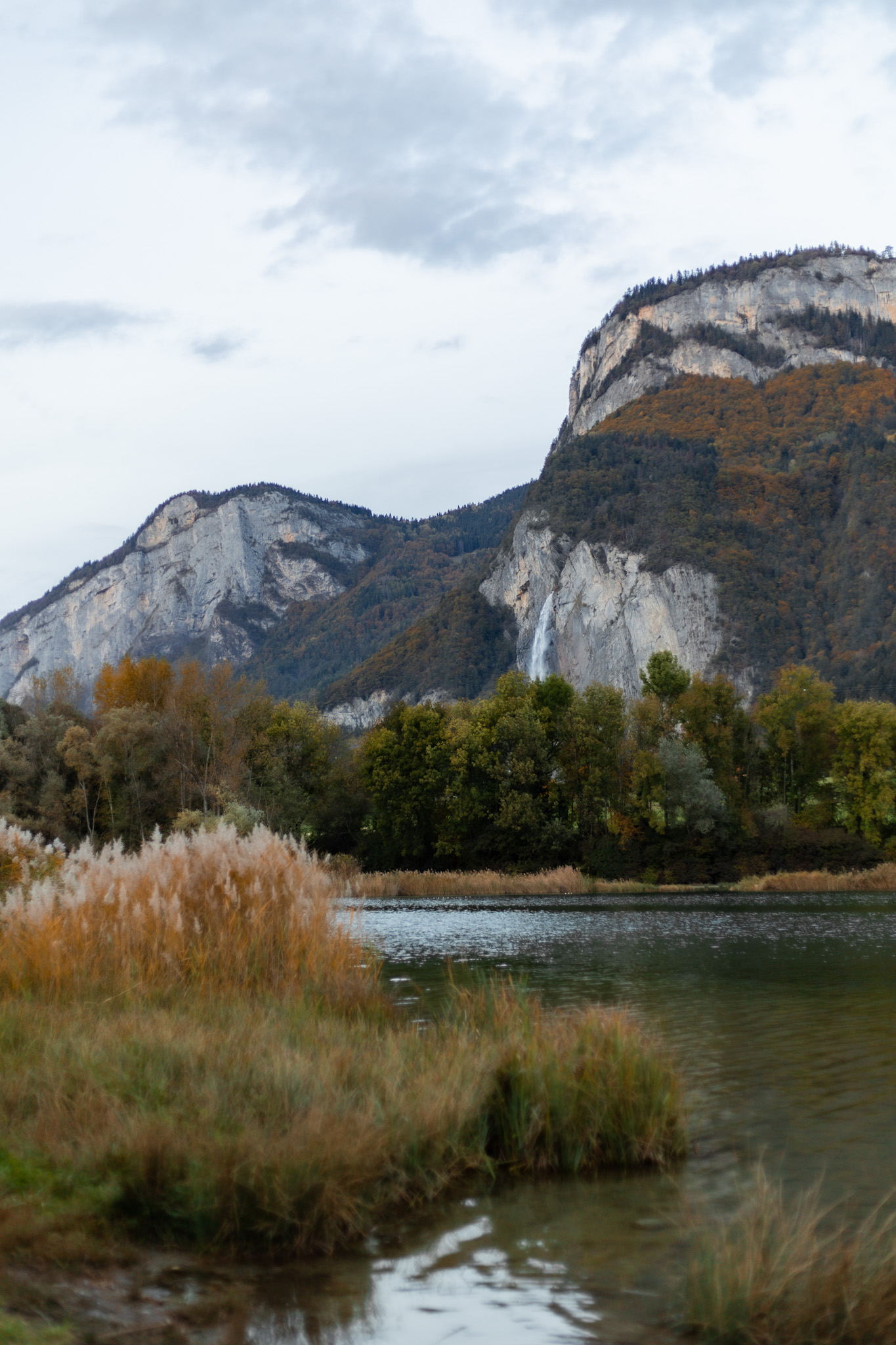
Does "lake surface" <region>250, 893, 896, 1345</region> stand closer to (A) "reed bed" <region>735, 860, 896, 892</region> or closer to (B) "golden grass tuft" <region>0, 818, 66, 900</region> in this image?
(B) "golden grass tuft" <region>0, 818, 66, 900</region>

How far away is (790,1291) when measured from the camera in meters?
4.65

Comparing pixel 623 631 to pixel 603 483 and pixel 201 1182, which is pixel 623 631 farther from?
pixel 201 1182

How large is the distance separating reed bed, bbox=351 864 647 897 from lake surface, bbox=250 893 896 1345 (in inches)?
1450

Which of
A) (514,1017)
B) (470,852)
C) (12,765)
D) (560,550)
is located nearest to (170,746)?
(12,765)

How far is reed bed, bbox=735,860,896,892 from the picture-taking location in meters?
60.8

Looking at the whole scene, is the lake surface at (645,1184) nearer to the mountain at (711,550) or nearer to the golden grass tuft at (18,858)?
the golden grass tuft at (18,858)

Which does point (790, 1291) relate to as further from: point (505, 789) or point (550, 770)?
point (550, 770)

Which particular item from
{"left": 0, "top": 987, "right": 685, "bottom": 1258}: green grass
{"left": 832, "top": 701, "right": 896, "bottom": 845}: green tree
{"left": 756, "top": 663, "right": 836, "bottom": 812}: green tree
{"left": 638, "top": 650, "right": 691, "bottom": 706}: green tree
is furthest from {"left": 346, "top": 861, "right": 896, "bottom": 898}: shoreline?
{"left": 0, "top": 987, "right": 685, "bottom": 1258}: green grass

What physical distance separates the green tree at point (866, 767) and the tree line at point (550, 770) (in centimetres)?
14

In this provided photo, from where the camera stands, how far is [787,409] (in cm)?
18962

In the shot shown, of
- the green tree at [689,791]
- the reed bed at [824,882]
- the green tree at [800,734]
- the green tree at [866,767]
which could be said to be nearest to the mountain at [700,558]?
the green tree at [800,734]

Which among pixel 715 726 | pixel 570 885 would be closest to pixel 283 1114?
pixel 570 885

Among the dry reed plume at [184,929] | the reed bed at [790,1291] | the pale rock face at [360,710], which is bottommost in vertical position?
the reed bed at [790,1291]

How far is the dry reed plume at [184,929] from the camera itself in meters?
9.96
